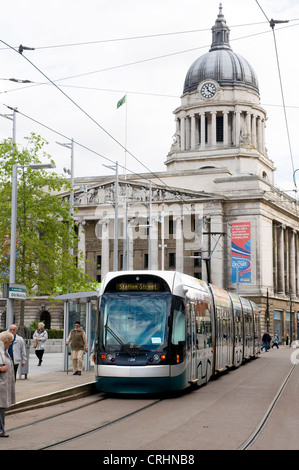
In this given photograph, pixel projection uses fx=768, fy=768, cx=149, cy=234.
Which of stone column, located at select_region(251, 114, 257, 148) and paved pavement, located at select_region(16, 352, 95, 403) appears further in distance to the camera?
stone column, located at select_region(251, 114, 257, 148)

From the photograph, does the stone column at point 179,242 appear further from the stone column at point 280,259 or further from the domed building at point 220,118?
the domed building at point 220,118

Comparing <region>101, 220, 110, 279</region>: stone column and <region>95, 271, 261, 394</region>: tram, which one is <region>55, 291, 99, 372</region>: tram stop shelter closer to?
<region>95, 271, 261, 394</region>: tram

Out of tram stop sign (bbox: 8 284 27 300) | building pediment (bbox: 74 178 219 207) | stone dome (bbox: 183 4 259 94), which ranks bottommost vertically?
tram stop sign (bbox: 8 284 27 300)

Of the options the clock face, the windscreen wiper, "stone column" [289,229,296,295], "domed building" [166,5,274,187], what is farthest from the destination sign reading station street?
the clock face

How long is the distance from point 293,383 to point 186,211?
6170 cm

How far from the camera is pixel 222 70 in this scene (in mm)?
105188

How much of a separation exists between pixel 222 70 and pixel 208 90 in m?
3.46

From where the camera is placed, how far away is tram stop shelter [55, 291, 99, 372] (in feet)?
81.7

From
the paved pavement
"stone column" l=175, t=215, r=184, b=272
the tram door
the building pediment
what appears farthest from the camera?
"stone column" l=175, t=215, r=184, b=272

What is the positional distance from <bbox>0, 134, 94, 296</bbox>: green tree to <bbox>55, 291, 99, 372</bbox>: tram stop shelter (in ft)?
31.1

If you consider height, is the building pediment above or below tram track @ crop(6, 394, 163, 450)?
above

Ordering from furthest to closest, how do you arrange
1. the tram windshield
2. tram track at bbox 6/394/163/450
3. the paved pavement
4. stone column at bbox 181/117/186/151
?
1. stone column at bbox 181/117/186/151
2. the tram windshield
3. the paved pavement
4. tram track at bbox 6/394/163/450
